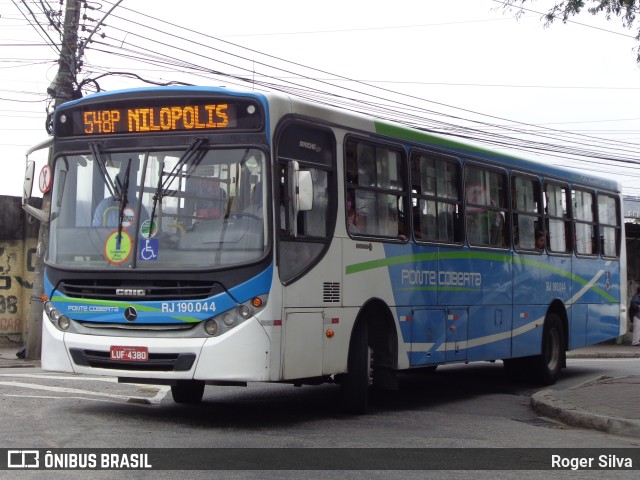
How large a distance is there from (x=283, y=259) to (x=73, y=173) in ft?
8.10

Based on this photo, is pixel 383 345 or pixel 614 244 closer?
pixel 383 345

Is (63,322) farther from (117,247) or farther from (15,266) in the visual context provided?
(15,266)

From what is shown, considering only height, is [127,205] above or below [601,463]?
above

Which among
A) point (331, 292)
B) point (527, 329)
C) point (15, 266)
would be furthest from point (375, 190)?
point (15, 266)

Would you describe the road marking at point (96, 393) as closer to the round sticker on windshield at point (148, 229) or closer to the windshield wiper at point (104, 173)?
the round sticker on windshield at point (148, 229)

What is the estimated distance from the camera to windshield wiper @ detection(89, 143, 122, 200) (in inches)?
403

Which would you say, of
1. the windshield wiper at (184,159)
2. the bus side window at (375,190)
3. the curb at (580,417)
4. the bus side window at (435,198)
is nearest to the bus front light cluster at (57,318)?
the windshield wiper at (184,159)

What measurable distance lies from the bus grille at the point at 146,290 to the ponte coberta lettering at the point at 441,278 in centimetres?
318

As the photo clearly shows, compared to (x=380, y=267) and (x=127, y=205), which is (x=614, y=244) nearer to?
(x=380, y=267)

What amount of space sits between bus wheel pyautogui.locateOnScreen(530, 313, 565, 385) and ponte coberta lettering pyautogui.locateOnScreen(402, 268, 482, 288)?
8.94 feet

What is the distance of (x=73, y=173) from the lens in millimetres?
10656

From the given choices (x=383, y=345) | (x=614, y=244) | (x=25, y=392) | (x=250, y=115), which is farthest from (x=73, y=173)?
(x=614, y=244)

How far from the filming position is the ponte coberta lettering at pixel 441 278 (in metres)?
12.3

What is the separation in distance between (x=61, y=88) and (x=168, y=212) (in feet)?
37.6
